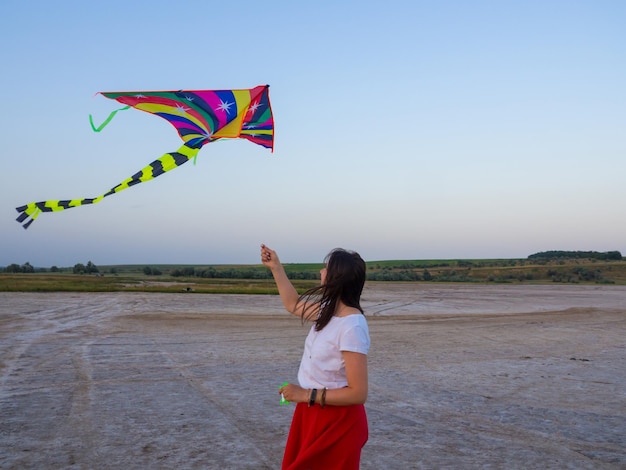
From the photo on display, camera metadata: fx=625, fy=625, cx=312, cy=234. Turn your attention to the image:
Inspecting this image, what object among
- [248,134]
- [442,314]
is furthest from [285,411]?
[442,314]

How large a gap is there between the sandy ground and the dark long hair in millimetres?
2831

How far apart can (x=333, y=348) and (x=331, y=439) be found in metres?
0.47

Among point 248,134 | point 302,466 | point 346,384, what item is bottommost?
point 302,466

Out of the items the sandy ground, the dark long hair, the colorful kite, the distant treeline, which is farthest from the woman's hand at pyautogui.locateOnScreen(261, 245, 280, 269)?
the distant treeline

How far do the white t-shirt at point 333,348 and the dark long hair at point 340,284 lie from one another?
0.06 meters

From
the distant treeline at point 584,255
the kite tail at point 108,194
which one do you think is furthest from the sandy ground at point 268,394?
the distant treeline at point 584,255

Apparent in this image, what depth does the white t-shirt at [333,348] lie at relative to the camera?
10.2 feet

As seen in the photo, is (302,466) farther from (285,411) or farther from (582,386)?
(582,386)

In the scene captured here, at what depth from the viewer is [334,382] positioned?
3229 millimetres

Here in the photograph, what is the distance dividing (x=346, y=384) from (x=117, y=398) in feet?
18.7

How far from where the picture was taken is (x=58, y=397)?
8055mm

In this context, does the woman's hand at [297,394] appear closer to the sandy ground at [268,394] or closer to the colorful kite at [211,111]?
the colorful kite at [211,111]

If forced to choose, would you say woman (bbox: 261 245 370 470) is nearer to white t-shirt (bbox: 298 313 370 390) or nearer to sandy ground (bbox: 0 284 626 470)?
white t-shirt (bbox: 298 313 370 390)

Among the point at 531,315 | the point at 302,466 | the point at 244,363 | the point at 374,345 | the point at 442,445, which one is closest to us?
the point at 302,466
